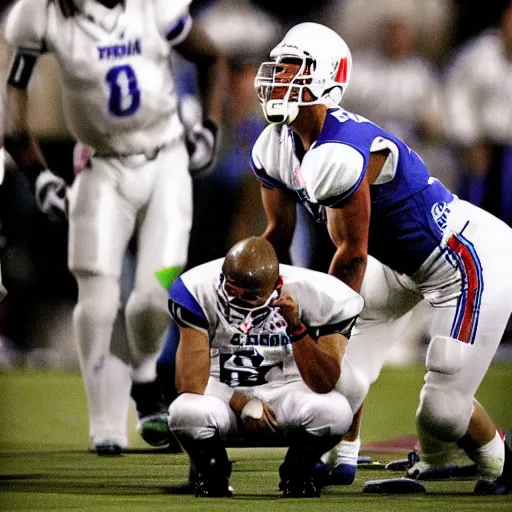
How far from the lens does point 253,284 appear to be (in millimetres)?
2715

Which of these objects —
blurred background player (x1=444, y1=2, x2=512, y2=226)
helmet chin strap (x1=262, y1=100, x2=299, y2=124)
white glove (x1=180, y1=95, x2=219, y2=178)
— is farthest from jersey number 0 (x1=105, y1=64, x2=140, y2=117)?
blurred background player (x1=444, y1=2, x2=512, y2=226)

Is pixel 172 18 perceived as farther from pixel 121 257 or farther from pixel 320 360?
pixel 320 360

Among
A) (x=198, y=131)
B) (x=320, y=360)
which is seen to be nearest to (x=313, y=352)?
(x=320, y=360)

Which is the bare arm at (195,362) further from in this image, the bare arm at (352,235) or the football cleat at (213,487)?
the bare arm at (352,235)

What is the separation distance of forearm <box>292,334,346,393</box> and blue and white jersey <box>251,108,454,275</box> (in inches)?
11.9

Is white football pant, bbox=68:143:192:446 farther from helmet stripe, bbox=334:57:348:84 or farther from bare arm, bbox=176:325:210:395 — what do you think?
helmet stripe, bbox=334:57:348:84

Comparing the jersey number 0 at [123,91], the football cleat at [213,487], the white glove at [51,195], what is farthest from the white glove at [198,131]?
the football cleat at [213,487]

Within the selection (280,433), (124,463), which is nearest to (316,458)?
(280,433)

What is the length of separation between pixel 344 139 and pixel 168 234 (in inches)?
27.1

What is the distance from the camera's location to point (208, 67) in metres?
3.24

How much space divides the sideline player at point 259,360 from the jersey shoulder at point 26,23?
2.71 ft

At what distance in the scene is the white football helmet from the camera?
287cm

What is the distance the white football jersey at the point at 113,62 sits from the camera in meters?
3.16

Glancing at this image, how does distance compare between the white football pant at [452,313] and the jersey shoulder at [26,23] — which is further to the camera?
the jersey shoulder at [26,23]
